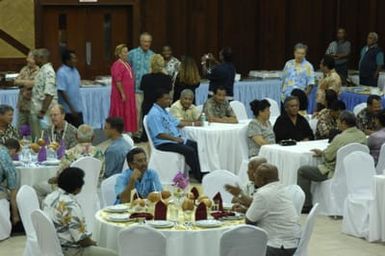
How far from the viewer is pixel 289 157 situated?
32.4ft

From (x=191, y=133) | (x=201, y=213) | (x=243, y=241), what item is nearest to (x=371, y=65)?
(x=191, y=133)

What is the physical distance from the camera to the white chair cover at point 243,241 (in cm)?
603

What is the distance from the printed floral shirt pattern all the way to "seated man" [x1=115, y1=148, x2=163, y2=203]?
1014 millimetres

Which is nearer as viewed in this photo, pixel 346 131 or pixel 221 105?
pixel 346 131

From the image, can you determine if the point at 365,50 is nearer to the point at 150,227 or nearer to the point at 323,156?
the point at 323,156

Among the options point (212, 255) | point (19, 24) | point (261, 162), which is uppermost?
point (19, 24)

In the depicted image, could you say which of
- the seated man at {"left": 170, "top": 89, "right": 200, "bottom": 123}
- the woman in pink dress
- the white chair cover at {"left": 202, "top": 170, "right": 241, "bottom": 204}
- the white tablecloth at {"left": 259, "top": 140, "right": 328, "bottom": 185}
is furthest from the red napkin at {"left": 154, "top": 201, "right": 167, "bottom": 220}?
the woman in pink dress

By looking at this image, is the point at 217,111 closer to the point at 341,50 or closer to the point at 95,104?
the point at 95,104

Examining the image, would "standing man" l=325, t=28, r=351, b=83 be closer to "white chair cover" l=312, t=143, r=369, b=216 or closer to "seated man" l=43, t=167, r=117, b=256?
"white chair cover" l=312, t=143, r=369, b=216

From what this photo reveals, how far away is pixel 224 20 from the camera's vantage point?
708 inches

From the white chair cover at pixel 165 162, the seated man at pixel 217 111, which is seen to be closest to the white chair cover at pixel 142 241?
the white chair cover at pixel 165 162

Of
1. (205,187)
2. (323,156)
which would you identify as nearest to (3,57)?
(323,156)

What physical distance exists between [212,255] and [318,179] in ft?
11.1

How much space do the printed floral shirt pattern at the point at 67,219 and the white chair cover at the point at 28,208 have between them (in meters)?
0.61
